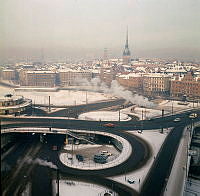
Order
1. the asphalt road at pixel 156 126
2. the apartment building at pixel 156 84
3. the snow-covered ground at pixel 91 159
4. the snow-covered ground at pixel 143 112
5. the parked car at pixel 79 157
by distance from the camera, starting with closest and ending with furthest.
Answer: the asphalt road at pixel 156 126
the snow-covered ground at pixel 91 159
the parked car at pixel 79 157
the snow-covered ground at pixel 143 112
the apartment building at pixel 156 84

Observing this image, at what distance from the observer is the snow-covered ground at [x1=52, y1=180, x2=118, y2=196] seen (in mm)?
20814

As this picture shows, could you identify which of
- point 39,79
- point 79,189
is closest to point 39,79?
point 39,79

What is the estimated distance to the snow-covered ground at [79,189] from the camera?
20814mm

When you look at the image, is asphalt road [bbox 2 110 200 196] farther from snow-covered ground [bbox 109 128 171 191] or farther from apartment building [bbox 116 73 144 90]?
apartment building [bbox 116 73 144 90]

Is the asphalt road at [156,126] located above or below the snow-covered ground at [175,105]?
below

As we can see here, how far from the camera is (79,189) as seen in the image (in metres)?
21.6

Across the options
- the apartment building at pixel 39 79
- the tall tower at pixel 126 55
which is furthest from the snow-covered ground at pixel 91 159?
the tall tower at pixel 126 55

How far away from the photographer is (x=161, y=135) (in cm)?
3472

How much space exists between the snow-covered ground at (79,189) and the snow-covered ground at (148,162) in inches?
81.9

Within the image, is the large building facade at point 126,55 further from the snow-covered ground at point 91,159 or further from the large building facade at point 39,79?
the snow-covered ground at point 91,159

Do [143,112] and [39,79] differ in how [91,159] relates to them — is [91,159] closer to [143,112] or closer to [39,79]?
[143,112]

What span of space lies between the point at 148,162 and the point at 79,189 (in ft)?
26.4

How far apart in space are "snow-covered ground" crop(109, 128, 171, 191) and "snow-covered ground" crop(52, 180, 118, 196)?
2080 millimetres

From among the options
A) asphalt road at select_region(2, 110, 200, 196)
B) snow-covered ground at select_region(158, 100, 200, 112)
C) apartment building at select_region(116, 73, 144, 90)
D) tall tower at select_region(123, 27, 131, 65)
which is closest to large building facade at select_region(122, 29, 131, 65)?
tall tower at select_region(123, 27, 131, 65)
